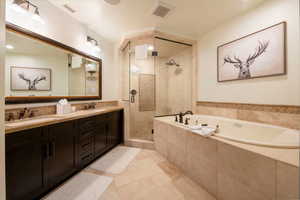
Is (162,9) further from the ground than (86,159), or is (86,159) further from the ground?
(162,9)

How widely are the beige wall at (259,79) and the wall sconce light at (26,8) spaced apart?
278cm

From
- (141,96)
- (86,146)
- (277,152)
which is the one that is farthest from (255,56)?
(86,146)

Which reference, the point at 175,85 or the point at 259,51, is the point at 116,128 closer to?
the point at 175,85

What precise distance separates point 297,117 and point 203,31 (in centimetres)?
205

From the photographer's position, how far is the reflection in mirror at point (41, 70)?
1.37 m

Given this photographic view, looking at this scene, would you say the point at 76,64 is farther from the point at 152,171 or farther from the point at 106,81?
the point at 152,171

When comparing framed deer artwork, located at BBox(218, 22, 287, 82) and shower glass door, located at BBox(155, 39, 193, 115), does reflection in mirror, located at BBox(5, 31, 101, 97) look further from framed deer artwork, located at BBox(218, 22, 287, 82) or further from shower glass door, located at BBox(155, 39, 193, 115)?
framed deer artwork, located at BBox(218, 22, 287, 82)

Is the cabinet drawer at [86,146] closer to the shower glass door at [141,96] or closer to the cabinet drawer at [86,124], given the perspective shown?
the cabinet drawer at [86,124]

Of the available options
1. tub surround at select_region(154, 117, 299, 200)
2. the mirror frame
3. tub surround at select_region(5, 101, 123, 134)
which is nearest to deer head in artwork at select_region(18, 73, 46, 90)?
the mirror frame

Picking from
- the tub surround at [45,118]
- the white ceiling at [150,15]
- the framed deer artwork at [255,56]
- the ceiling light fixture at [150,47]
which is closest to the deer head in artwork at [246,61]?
the framed deer artwork at [255,56]

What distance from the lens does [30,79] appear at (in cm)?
152

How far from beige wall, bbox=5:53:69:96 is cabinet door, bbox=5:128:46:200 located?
63 cm

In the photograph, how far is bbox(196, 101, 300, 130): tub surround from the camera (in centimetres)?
150

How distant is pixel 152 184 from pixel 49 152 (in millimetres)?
1203
